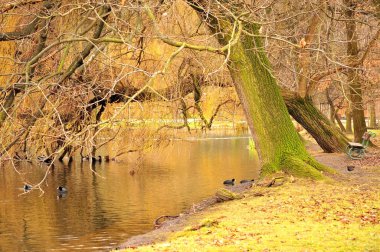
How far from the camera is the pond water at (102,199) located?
1517cm

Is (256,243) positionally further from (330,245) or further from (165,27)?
(165,27)

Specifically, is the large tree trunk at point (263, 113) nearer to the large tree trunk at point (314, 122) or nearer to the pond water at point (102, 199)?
the pond water at point (102, 199)

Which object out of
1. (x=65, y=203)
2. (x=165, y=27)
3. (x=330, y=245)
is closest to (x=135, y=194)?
(x=65, y=203)

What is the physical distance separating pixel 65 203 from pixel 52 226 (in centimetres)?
374

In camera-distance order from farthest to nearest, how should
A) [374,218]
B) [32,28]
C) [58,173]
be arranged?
1. [58,173]
2. [32,28]
3. [374,218]

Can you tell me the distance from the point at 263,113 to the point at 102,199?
7.67 meters

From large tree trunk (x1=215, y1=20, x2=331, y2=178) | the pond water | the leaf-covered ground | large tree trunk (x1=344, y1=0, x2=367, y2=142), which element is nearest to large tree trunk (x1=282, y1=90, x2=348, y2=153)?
large tree trunk (x1=344, y1=0, x2=367, y2=142)

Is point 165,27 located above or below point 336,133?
above

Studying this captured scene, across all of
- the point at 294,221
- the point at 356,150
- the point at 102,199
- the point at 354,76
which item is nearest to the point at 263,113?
the point at 294,221

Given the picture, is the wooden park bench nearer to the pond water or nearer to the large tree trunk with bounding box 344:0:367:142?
the large tree trunk with bounding box 344:0:367:142

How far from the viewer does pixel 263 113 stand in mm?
15031

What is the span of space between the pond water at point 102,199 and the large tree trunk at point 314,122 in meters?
3.64

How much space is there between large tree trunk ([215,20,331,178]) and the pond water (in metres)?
3.31

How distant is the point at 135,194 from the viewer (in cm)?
2153
